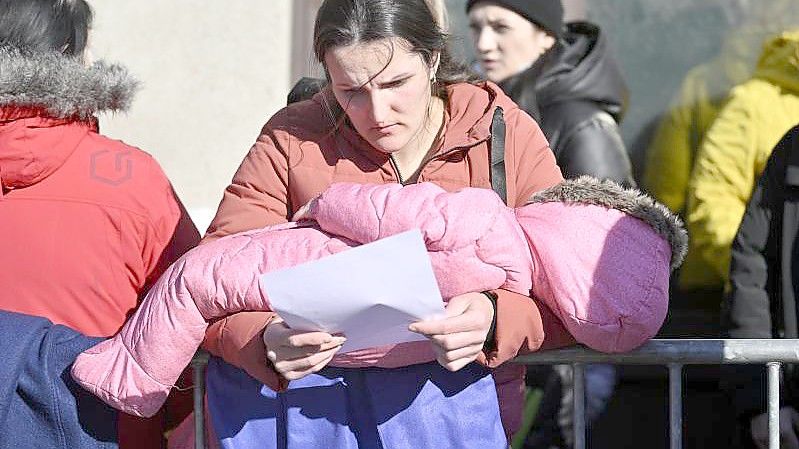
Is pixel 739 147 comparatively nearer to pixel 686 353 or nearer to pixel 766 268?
pixel 766 268

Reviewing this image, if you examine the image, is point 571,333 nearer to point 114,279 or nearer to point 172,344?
point 172,344

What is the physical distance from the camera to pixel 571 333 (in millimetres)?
2635

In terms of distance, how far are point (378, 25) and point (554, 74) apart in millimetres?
1801

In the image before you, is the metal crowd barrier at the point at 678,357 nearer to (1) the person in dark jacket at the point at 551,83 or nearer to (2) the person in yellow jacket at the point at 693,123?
(1) the person in dark jacket at the point at 551,83

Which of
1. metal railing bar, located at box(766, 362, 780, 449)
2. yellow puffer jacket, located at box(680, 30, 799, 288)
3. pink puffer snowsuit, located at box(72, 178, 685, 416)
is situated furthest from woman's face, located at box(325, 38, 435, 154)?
yellow puffer jacket, located at box(680, 30, 799, 288)

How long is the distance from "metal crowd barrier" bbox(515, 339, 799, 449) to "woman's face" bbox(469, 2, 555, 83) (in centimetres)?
188

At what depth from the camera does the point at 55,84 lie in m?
2.96

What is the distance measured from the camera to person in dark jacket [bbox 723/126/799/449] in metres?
3.68

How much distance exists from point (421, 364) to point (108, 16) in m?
2.78

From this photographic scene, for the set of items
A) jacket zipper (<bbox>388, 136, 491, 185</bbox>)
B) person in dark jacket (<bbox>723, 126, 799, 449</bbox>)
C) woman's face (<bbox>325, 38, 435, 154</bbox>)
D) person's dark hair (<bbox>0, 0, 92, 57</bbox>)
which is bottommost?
person in dark jacket (<bbox>723, 126, 799, 449</bbox>)

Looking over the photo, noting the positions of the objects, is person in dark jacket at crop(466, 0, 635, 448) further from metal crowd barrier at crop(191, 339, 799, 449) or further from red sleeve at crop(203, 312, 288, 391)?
red sleeve at crop(203, 312, 288, 391)

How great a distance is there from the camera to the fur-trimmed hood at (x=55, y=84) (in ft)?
9.62

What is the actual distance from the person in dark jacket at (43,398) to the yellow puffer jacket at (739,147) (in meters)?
2.35

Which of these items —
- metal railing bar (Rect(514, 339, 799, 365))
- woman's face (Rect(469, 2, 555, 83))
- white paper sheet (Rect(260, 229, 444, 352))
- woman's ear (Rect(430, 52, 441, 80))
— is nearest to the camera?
white paper sheet (Rect(260, 229, 444, 352))
